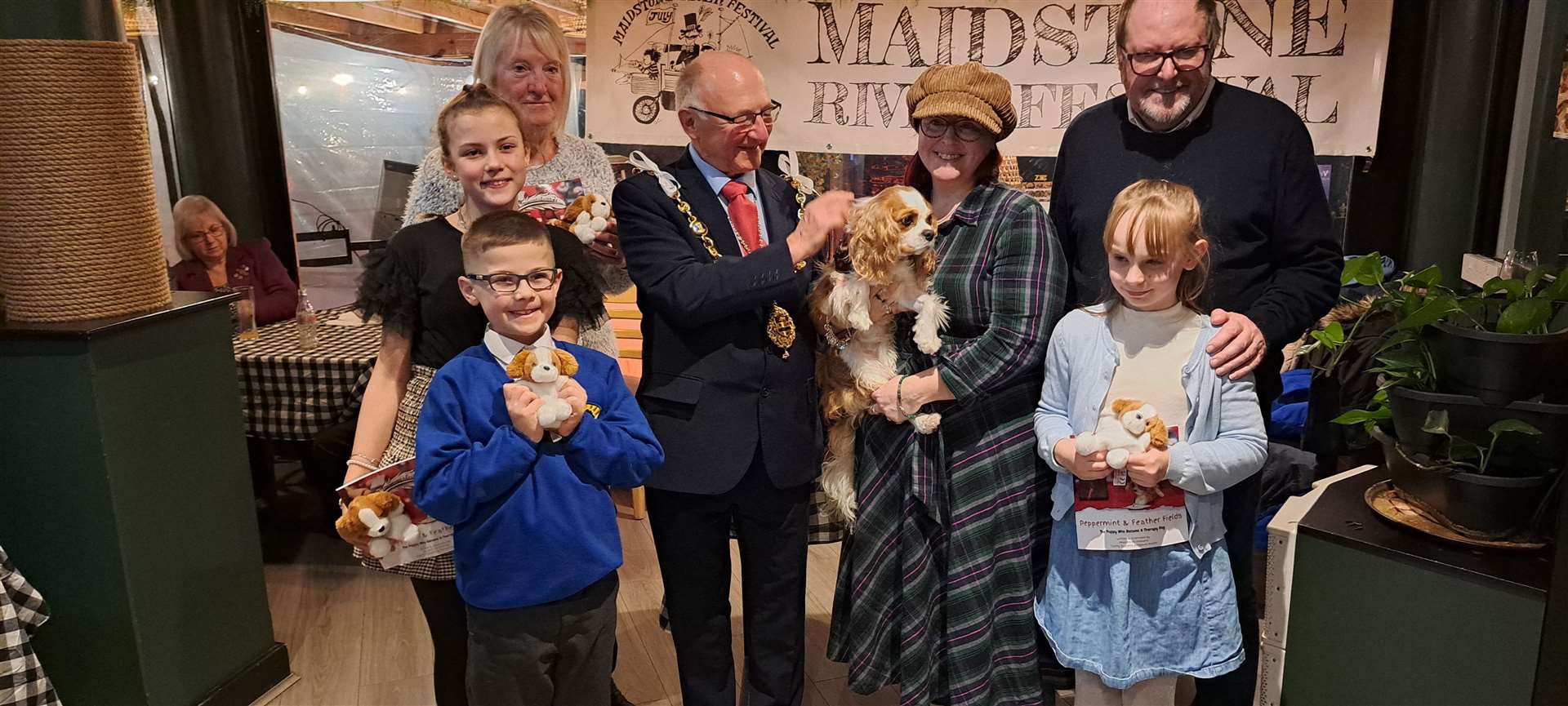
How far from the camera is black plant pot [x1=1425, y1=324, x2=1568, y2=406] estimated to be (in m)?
1.61

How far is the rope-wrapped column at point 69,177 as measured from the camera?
226cm

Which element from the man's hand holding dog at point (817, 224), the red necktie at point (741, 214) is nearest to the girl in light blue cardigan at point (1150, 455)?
the man's hand holding dog at point (817, 224)

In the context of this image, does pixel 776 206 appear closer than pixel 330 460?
Yes

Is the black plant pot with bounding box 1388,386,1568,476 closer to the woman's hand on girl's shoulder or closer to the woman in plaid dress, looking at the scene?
the woman in plaid dress

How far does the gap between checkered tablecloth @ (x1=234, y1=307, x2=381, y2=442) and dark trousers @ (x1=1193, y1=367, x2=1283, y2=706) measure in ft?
9.35

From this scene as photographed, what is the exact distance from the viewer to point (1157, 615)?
1.99 m

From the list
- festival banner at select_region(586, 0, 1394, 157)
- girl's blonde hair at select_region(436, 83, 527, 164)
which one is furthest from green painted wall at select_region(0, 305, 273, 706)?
festival banner at select_region(586, 0, 1394, 157)

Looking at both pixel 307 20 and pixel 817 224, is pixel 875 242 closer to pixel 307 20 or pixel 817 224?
pixel 817 224

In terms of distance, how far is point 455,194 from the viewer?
232 centimetres

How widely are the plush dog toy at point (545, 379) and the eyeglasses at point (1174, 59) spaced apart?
4.55 feet

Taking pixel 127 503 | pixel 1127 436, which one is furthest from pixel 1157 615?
pixel 127 503

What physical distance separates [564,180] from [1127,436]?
1.57 m

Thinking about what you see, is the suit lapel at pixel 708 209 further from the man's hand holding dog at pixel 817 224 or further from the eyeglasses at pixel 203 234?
the eyeglasses at pixel 203 234

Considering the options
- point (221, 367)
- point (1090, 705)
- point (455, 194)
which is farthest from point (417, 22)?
point (1090, 705)
